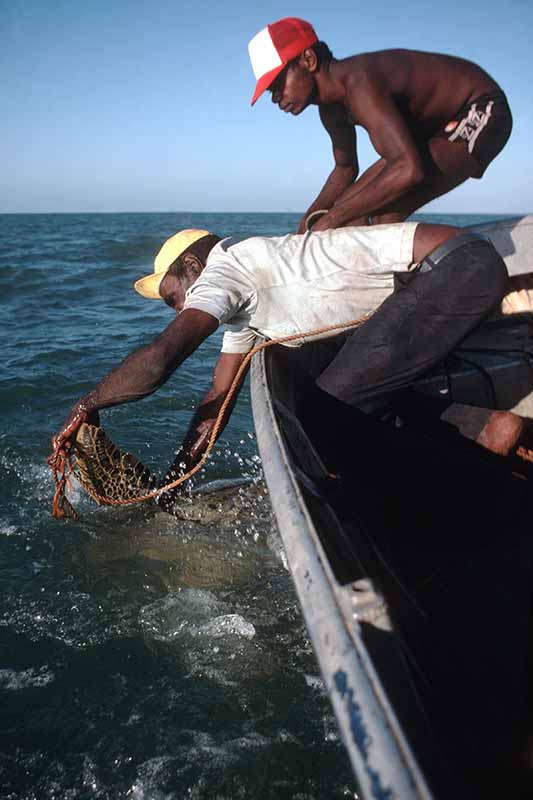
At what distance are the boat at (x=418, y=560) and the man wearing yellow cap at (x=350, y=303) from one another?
0.72 ft

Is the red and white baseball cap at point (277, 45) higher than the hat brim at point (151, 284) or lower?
higher

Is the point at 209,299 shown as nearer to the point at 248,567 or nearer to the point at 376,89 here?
the point at 376,89

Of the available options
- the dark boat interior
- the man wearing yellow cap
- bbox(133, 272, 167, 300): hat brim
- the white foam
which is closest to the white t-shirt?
the man wearing yellow cap

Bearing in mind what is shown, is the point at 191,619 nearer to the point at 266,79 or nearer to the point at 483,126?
the point at 266,79

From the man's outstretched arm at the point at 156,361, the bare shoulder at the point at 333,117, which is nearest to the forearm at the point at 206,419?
the man's outstretched arm at the point at 156,361

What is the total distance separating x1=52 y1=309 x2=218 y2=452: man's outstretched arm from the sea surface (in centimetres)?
137

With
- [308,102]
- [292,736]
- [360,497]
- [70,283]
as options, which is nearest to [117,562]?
[292,736]

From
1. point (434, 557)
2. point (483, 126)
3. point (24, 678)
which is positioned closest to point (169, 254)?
point (483, 126)

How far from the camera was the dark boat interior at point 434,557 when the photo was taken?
4.21 ft

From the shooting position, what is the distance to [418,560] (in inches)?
90.6

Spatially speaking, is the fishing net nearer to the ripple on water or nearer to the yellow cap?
the ripple on water

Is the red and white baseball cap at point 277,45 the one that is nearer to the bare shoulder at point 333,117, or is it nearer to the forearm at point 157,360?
the bare shoulder at point 333,117

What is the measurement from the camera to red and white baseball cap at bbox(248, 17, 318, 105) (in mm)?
2900

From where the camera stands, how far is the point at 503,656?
1788 millimetres
